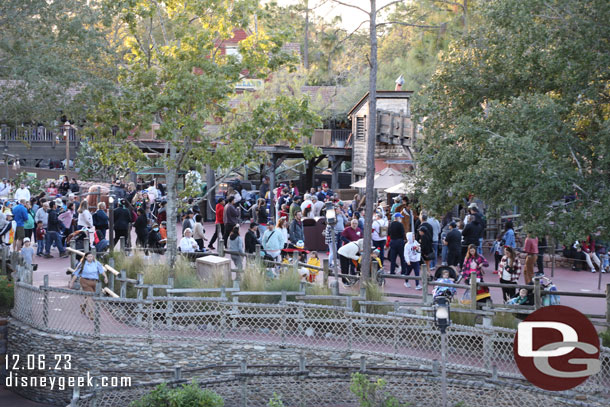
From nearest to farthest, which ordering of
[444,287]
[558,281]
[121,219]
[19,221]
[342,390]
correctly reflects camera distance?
[342,390], [444,287], [558,281], [121,219], [19,221]

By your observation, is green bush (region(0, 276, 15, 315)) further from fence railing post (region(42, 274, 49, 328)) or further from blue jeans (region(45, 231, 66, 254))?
blue jeans (region(45, 231, 66, 254))

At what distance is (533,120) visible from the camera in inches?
547

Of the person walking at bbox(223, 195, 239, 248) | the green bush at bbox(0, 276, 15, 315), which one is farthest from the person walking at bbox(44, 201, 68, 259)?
the person walking at bbox(223, 195, 239, 248)

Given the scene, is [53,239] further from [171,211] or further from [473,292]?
[473,292]

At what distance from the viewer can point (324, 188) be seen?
32.1 metres

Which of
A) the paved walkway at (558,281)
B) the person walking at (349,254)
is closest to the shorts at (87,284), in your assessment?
the paved walkway at (558,281)

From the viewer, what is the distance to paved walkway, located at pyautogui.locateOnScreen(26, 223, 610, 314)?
647 inches

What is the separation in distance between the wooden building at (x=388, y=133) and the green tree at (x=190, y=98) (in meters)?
11.7

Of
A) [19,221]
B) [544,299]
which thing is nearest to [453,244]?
[544,299]

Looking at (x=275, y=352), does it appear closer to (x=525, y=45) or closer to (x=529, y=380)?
(x=529, y=380)

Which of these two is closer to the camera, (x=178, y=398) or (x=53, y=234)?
(x=178, y=398)

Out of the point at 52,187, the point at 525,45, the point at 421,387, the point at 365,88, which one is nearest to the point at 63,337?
the point at 421,387

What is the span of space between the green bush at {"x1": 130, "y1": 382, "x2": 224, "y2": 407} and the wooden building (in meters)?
18.5

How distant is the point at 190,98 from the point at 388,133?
1604 cm
